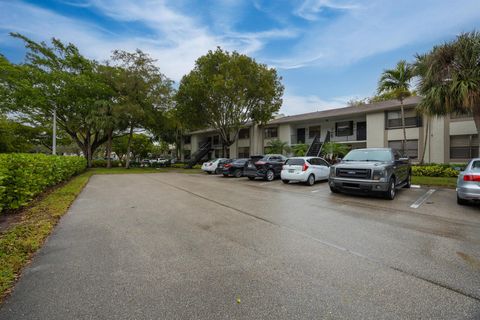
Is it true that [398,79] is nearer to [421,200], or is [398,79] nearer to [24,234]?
[421,200]

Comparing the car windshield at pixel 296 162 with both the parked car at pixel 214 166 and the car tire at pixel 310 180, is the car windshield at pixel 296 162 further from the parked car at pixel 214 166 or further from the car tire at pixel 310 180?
the parked car at pixel 214 166

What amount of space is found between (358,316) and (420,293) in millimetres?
949

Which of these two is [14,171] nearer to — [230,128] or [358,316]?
[358,316]

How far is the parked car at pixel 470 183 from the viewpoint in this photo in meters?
6.52

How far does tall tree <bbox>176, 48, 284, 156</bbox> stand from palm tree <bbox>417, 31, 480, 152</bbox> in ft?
43.1

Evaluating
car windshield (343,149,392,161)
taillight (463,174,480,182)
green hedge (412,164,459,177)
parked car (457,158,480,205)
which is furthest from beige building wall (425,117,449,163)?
taillight (463,174,480,182)

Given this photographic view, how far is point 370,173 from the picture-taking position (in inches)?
323

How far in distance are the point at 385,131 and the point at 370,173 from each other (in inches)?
606

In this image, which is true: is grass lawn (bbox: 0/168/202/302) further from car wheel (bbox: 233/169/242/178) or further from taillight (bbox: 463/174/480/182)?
car wheel (bbox: 233/169/242/178)

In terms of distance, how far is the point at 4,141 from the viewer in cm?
2380

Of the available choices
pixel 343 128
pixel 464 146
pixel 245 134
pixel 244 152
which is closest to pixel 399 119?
pixel 464 146

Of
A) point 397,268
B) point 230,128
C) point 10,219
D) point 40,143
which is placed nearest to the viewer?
point 397,268

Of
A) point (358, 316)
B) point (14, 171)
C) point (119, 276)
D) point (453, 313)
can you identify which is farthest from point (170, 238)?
point (14, 171)

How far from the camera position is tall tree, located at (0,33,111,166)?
72.3ft
